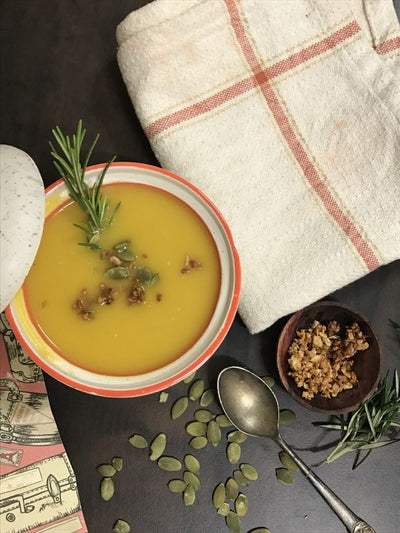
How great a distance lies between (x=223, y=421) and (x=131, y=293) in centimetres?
31

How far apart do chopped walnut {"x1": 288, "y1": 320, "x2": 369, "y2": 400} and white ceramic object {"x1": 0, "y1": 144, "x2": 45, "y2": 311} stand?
484mm

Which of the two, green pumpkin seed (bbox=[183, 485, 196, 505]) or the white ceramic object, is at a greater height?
the white ceramic object

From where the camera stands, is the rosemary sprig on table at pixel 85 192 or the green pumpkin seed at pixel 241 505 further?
the green pumpkin seed at pixel 241 505

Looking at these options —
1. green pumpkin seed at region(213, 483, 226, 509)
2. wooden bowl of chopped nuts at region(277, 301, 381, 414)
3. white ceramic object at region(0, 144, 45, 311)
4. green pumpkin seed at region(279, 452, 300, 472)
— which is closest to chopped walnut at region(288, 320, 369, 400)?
wooden bowl of chopped nuts at region(277, 301, 381, 414)

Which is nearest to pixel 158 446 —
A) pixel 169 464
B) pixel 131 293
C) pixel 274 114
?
pixel 169 464

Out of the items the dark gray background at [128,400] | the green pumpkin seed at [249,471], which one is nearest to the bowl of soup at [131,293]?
the dark gray background at [128,400]

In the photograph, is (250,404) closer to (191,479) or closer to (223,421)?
(223,421)

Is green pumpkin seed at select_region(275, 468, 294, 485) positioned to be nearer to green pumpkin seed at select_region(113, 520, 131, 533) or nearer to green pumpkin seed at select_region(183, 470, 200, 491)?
green pumpkin seed at select_region(183, 470, 200, 491)

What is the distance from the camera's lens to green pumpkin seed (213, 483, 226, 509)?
0.97m

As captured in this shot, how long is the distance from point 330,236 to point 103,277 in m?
0.39

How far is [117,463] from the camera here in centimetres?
98

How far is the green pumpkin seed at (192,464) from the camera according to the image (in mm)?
979

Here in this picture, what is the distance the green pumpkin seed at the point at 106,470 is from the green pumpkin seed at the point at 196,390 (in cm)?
19

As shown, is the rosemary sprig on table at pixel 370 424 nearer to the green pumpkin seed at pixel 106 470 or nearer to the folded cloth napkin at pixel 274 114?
the folded cloth napkin at pixel 274 114
